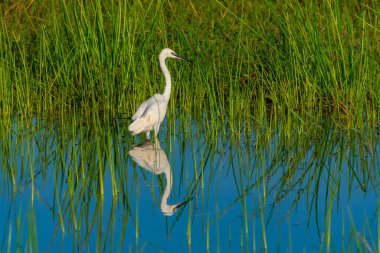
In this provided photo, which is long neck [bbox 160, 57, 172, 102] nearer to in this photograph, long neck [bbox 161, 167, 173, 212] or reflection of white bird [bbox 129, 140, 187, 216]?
reflection of white bird [bbox 129, 140, 187, 216]

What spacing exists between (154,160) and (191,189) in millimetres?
913

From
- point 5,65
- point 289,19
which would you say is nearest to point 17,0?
point 5,65

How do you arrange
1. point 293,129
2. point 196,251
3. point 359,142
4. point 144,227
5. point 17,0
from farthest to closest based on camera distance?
1. point 17,0
2. point 293,129
3. point 359,142
4. point 144,227
5. point 196,251

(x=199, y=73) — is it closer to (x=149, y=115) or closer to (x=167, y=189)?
(x=149, y=115)

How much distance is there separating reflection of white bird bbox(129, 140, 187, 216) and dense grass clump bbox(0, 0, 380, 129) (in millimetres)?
703

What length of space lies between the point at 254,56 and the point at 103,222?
4417 mm

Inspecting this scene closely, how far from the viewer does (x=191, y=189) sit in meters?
6.17

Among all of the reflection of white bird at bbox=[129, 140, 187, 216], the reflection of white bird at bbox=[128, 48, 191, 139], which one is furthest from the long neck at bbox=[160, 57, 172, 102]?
the reflection of white bird at bbox=[129, 140, 187, 216]

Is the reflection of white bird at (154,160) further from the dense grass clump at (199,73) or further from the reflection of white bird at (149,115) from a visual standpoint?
the dense grass clump at (199,73)

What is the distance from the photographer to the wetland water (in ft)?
16.2

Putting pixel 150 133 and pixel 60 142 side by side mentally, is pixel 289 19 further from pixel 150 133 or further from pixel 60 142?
pixel 60 142

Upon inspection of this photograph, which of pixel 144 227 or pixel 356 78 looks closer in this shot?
pixel 144 227

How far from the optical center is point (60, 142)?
7605 millimetres

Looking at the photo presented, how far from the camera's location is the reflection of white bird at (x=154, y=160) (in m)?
6.34
